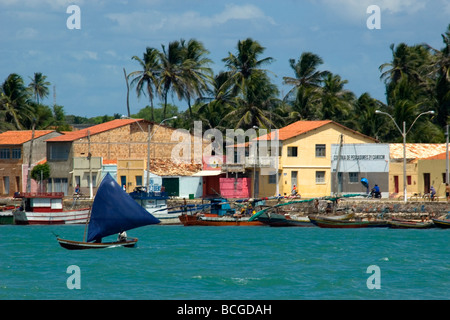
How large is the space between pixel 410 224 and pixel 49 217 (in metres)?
29.1

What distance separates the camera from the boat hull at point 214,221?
67.3 meters

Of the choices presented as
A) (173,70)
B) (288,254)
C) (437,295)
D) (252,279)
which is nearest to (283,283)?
(252,279)

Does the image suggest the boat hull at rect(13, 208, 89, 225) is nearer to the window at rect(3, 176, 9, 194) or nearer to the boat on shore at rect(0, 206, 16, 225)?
the boat on shore at rect(0, 206, 16, 225)

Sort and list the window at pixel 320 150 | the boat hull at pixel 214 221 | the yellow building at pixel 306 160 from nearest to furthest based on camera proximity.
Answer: the boat hull at pixel 214 221 → the yellow building at pixel 306 160 → the window at pixel 320 150

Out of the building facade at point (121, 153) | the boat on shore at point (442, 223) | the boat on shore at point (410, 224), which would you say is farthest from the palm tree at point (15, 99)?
the boat on shore at point (442, 223)

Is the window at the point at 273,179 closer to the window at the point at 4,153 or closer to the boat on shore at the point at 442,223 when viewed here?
the boat on shore at the point at 442,223

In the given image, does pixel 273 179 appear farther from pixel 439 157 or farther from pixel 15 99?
pixel 15 99

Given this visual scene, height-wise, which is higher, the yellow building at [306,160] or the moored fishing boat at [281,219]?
the yellow building at [306,160]

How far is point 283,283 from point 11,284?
38.9 feet

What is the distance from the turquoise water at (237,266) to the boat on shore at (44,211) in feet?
26.2

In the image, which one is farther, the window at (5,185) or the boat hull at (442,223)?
the window at (5,185)

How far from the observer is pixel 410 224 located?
62.4 metres

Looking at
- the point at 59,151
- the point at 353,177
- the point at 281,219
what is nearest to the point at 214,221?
the point at 281,219

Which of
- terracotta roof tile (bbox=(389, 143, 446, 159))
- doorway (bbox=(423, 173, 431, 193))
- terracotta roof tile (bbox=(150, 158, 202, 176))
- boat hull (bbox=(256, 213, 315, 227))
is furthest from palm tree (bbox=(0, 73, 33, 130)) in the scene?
doorway (bbox=(423, 173, 431, 193))
